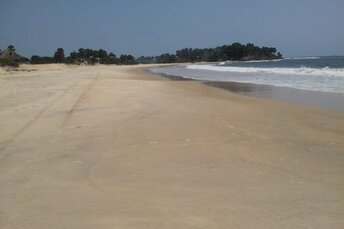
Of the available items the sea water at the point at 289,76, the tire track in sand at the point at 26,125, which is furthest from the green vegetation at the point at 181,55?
the tire track in sand at the point at 26,125

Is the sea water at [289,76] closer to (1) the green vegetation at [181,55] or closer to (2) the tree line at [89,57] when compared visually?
(1) the green vegetation at [181,55]

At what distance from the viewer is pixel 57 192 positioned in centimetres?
412

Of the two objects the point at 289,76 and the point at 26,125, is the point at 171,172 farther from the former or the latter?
the point at 289,76

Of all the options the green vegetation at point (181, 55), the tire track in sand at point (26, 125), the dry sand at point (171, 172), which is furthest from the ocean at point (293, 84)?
the green vegetation at point (181, 55)

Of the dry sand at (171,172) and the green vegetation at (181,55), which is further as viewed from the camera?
the green vegetation at (181,55)

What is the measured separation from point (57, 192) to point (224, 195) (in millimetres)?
1583

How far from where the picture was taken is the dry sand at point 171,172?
350 centimetres

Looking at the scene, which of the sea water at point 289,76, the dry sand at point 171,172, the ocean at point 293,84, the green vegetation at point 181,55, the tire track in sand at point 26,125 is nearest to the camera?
the dry sand at point 171,172

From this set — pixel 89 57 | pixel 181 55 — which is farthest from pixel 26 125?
pixel 181 55

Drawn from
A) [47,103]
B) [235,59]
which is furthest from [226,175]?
[235,59]

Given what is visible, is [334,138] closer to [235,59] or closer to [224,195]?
[224,195]

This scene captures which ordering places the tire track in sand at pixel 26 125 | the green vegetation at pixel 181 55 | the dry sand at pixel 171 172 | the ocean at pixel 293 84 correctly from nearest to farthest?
the dry sand at pixel 171 172 → the tire track in sand at pixel 26 125 → the ocean at pixel 293 84 → the green vegetation at pixel 181 55

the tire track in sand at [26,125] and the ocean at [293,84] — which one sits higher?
the tire track in sand at [26,125]

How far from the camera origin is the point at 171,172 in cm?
481
